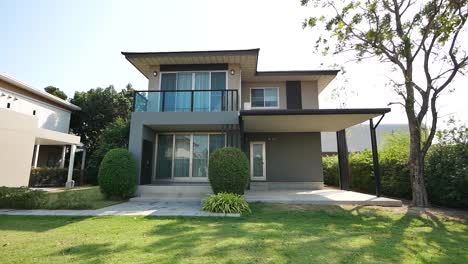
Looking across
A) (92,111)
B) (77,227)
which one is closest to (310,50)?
(77,227)

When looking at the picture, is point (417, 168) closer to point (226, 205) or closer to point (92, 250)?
point (226, 205)

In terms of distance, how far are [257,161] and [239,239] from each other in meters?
8.89

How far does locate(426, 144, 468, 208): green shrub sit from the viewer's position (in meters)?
7.67

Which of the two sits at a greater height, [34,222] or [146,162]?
[146,162]

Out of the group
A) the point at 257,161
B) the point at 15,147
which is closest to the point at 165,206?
the point at 257,161

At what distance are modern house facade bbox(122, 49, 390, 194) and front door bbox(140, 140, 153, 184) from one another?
4 cm

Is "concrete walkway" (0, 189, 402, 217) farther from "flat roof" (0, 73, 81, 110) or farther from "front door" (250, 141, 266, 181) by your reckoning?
"flat roof" (0, 73, 81, 110)

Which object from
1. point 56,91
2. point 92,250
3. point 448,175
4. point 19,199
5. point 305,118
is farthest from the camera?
point 56,91

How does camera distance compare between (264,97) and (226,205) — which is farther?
(264,97)

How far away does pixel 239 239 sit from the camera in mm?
4594

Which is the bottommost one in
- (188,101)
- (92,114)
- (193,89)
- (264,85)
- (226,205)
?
(226,205)

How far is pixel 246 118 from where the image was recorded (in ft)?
33.3

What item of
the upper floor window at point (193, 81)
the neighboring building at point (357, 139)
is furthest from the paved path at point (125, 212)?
the neighboring building at point (357, 139)

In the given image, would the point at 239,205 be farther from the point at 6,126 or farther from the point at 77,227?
the point at 6,126
